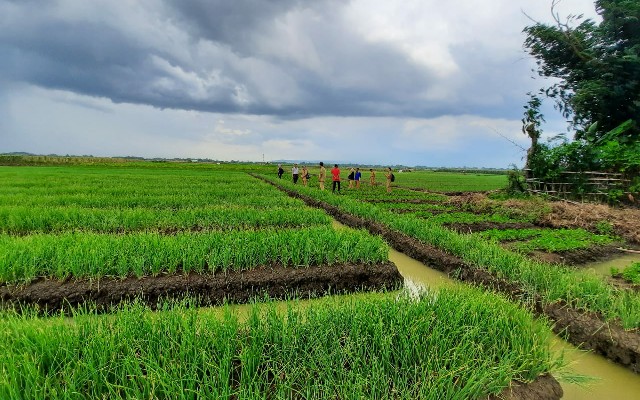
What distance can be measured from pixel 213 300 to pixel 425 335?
9.94ft

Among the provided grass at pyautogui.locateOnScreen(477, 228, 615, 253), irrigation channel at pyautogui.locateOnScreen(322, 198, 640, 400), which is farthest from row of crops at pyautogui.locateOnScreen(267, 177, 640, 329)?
grass at pyautogui.locateOnScreen(477, 228, 615, 253)

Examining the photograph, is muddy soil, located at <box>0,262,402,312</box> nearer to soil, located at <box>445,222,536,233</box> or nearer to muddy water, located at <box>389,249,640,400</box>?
muddy water, located at <box>389,249,640,400</box>

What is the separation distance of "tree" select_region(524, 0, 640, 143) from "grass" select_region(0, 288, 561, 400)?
17142mm

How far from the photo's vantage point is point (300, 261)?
5.43m

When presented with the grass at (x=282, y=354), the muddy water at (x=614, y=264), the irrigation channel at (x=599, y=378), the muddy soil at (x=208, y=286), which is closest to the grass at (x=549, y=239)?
the muddy water at (x=614, y=264)

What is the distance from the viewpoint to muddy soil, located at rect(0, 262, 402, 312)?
4.18 metres

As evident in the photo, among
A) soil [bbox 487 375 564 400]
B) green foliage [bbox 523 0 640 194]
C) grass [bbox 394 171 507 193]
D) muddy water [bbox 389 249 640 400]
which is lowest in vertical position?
muddy water [bbox 389 249 640 400]

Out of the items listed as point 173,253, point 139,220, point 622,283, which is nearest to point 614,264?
point 622,283

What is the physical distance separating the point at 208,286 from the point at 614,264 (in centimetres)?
818

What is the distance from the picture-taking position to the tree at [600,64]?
48.7ft

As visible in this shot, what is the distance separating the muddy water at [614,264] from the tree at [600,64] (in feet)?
33.5

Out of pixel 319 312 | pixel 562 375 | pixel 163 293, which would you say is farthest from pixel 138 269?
pixel 562 375

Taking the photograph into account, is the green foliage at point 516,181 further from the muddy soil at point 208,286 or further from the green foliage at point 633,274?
the muddy soil at point 208,286

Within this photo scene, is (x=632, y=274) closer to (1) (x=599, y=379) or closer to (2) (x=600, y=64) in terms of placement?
(1) (x=599, y=379)
